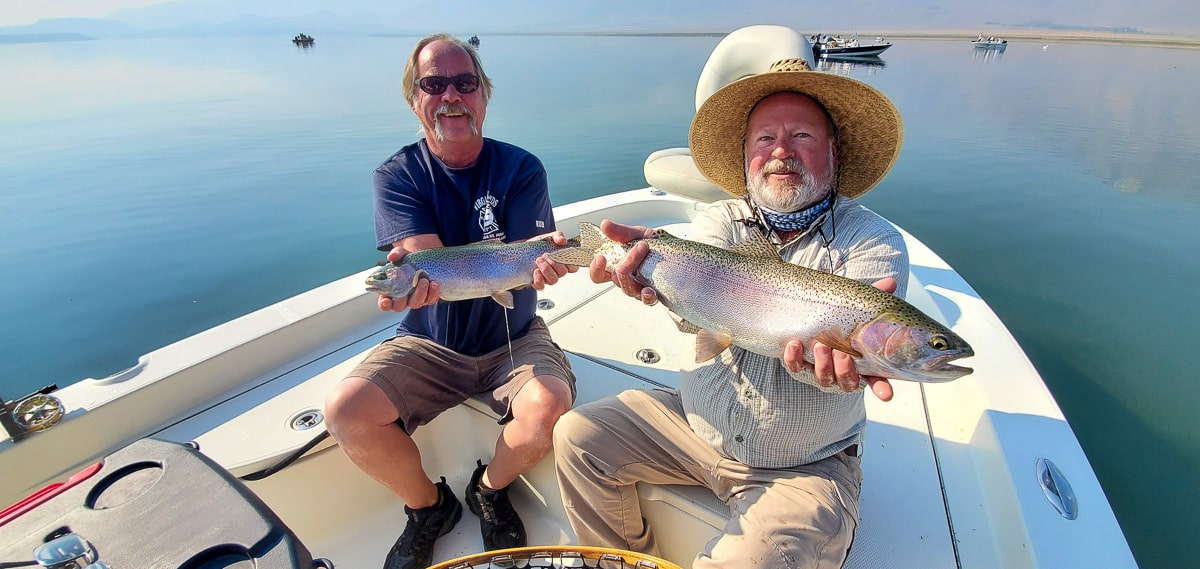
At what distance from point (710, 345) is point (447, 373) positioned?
159 cm

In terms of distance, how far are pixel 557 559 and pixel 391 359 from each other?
150 cm

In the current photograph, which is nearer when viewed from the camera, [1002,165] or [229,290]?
[229,290]

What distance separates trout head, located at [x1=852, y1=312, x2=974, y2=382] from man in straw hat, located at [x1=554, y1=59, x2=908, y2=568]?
8 cm

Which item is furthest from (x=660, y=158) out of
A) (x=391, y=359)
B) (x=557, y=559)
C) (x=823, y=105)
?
(x=557, y=559)

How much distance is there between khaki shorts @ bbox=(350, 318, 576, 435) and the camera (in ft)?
9.33

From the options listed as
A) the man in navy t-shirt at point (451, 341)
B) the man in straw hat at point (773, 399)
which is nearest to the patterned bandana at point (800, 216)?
the man in straw hat at point (773, 399)

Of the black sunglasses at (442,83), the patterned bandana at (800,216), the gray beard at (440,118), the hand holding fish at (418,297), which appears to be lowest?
the hand holding fish at (418,297)

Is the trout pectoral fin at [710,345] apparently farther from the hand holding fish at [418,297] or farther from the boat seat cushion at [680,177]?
the boat seat cushion at [680,177]

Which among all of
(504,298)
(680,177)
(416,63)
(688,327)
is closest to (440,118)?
(416,63)

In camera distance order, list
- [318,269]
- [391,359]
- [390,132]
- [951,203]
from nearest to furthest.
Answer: [391,359], [318,269], [951,203], [390,132]

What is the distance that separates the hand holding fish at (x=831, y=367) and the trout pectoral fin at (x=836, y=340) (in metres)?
0.02

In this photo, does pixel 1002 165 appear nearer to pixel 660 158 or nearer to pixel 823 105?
pixel 660 158

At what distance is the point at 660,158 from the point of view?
6305 mm

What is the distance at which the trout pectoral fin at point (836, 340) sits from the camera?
1.96m
